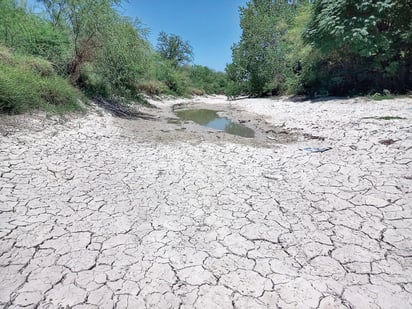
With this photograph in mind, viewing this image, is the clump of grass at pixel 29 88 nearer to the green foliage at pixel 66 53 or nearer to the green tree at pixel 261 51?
the green foliage at pixel 66 53

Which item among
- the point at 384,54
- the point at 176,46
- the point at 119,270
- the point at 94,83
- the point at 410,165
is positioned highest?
the point at 176,46

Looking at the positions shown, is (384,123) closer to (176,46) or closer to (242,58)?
(242,58)

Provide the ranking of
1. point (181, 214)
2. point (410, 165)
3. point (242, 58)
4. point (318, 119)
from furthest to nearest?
point (242, 58)
point (318, 119)
point (410, 165)
point (181, 214)

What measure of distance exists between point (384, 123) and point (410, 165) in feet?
8.80

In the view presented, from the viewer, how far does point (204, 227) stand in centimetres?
268

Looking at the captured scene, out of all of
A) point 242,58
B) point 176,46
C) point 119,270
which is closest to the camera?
point 119,270

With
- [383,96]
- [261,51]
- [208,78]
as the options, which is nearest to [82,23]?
[383,96]

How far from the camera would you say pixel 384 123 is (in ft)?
19.1

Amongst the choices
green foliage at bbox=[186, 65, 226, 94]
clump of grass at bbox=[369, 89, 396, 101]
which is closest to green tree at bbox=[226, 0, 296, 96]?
clump of grass at bbox=[369, 89, 396, 101]

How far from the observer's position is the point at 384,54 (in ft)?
32.2

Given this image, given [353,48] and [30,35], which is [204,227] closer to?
[30,35]

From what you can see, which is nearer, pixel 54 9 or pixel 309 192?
pixel 309 192

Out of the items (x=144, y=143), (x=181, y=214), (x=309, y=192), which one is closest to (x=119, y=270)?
(x=181, y=214)

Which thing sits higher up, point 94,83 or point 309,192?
point 94,83
